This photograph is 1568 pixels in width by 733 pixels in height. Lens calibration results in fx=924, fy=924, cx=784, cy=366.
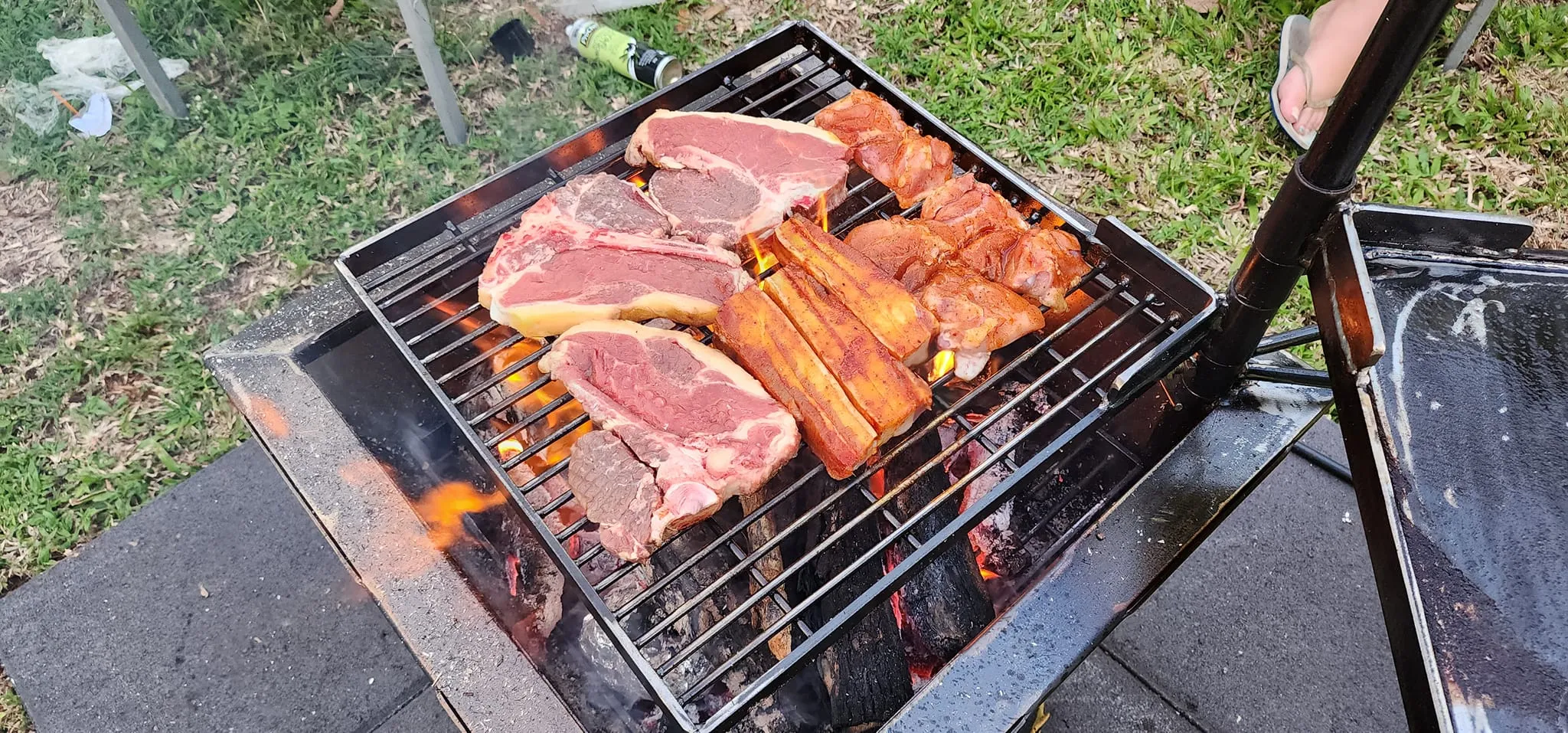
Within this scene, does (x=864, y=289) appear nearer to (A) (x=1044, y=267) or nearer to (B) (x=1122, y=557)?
(A) (x=1044, y=267)

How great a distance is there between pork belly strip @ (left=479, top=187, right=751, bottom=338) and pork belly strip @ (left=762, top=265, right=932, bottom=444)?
162mm

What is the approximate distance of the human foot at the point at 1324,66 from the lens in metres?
4.26

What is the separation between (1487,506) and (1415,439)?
5.3 inches

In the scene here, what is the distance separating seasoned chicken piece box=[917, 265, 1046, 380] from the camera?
2.24 metres

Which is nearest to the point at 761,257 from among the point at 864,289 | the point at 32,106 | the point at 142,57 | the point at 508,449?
the point at 864,289

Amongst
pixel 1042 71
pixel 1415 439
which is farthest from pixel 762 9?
pixel 1415 439

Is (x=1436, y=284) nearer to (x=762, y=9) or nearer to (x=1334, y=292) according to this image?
(x=1334, y=292)

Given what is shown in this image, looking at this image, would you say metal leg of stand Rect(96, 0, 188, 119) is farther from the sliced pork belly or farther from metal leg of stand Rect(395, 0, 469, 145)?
the sliced pork belly

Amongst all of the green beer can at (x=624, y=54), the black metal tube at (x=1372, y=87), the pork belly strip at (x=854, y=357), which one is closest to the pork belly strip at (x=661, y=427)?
the pork belly strip at (x=854, y=357)

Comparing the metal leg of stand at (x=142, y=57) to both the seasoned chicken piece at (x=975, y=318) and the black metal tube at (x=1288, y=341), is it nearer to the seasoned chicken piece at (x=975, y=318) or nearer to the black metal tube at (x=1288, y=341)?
the seasoned chicken piece at (x=975, y=318)

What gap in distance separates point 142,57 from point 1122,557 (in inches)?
188

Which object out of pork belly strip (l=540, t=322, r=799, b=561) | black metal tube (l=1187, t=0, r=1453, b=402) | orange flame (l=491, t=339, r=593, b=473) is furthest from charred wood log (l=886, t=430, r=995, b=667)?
orange flame (l=491, t=339, r=593, b=473)

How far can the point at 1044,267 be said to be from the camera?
2307 mm

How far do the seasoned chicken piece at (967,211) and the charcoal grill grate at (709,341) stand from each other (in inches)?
2.3
